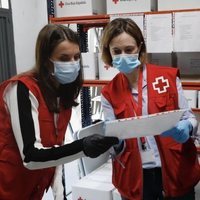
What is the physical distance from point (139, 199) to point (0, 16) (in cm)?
254

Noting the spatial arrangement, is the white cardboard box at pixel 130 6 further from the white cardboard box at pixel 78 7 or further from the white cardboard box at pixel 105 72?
the white cardboard box at pixel 105 72

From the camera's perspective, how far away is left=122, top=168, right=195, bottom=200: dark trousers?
4.88 feet

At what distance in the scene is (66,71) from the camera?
4.29ft

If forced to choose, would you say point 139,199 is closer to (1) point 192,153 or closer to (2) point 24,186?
(1) point 192,153

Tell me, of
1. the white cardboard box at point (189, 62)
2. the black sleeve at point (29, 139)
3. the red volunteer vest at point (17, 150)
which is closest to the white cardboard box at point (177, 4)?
the white cardboard box at point (189, 62)

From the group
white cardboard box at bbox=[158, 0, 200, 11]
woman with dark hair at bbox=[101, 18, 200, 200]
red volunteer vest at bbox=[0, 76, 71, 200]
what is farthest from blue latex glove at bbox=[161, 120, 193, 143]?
white cardboard box at bbox=[158, 0, 200, 11]

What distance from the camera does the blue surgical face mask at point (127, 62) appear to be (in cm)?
154

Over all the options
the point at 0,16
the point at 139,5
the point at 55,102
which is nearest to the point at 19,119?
the point at 55,102

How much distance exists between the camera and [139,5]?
86.0 inches

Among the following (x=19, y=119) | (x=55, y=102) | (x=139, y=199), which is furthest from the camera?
(x=139, y=199)

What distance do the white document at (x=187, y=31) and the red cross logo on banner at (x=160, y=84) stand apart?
0.66 metres

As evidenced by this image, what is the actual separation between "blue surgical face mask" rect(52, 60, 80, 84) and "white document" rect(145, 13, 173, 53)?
0.90 m

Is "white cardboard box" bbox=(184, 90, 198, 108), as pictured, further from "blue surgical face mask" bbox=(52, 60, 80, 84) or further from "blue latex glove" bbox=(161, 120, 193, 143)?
"blue surgical face mask" bbox=(52, 60, 80, 84)

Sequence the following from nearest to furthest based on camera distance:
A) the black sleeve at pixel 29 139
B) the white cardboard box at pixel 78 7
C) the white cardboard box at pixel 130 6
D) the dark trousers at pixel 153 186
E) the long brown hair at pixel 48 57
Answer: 1. the black sleeve at pixel 29 139
2. the long brown hair at pixel 48 57
3. the dark trousers at pixel 153 186
4. the white cardboard box at pixel 130 6
5. the white cardboard box at pixel 78 7
